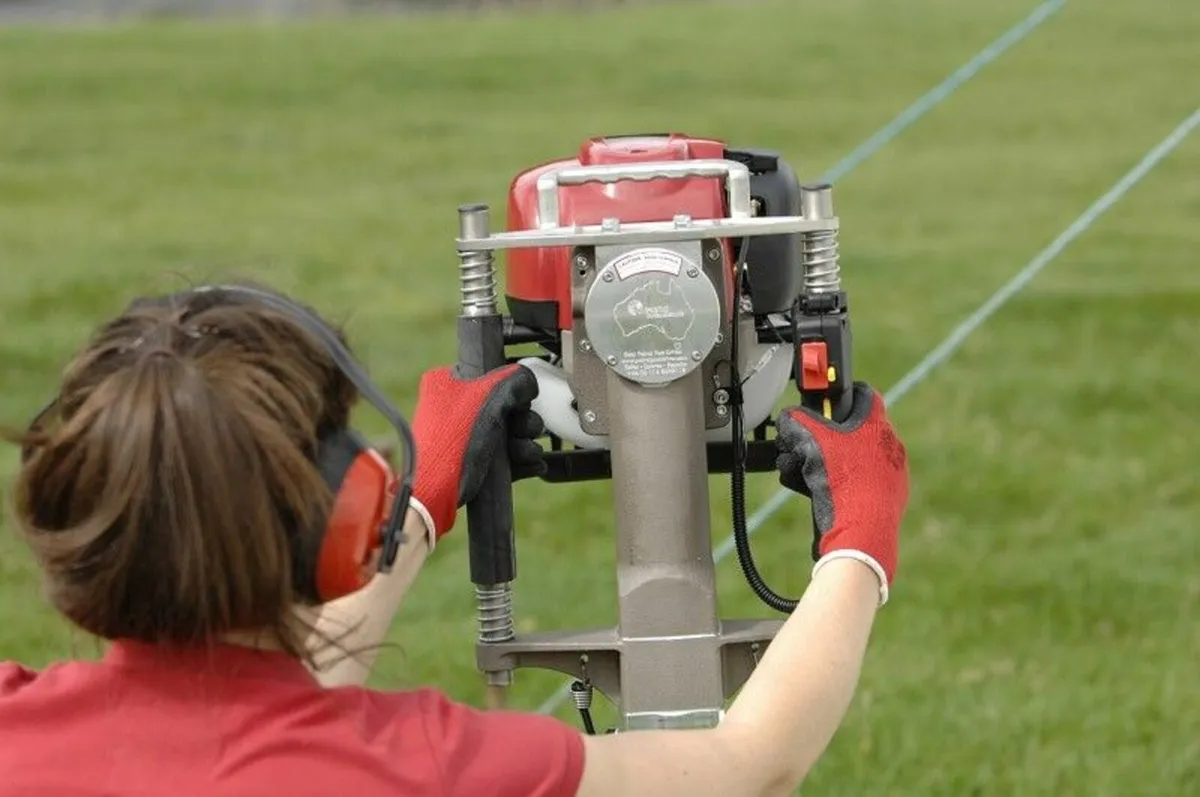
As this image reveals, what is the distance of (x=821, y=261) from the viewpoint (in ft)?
8.50

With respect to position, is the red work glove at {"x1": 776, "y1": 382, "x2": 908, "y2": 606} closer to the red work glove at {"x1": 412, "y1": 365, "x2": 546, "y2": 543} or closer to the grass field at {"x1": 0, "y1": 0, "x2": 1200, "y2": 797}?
the red work glove at {"x1": 412, "y1": 365, "x2": 546, "y2": 543}

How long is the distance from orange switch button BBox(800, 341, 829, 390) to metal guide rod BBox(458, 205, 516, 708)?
1.29 feet

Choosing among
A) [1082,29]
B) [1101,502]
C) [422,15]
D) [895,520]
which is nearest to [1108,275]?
[1101,502]

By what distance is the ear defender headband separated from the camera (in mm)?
2016

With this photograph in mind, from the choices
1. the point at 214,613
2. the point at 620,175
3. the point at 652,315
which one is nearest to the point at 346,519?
the point at 214,613

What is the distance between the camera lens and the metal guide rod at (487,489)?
271cm

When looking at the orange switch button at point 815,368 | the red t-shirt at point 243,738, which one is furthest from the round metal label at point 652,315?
the red t-shirt at point 243,738

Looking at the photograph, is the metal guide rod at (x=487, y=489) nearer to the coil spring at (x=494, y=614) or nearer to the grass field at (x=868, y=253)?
the coil spring at (x=494, y=614)

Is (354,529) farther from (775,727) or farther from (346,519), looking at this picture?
(775,727)

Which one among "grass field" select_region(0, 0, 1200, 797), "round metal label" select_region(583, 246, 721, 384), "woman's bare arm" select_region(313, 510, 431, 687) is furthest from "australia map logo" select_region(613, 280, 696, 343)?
"grass field" select_region(0, 0, 1200, 797)

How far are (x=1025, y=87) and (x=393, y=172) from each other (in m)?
5.35

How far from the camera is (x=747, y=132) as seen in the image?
1548cm

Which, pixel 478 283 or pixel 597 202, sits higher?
pixel 597 202

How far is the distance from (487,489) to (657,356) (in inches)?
12.9
